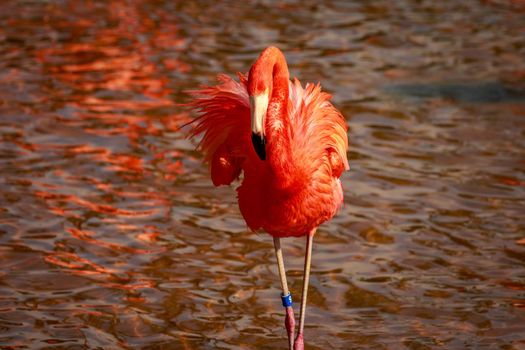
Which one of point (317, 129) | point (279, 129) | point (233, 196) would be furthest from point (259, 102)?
point (233, 196)

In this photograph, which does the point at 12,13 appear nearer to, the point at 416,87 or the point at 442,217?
the point at 416,87

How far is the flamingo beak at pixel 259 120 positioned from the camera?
4176mm

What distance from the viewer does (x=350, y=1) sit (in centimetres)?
1397

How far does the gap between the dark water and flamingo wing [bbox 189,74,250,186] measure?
1.00 m

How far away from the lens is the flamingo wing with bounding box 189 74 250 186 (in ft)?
16.4

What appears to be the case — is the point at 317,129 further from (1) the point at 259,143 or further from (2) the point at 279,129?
(1) the point at 259,143

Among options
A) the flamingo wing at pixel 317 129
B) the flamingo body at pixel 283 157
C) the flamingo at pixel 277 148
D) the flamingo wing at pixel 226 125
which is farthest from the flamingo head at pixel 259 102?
the flamingo wing at pixel 226 125

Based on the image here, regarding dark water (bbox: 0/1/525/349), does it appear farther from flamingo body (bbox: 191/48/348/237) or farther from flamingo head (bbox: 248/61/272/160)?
flamingo head (bbox: 248/61/272/160)

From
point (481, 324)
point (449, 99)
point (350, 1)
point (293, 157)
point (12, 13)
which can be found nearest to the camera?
point (293, 157)

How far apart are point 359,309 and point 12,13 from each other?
8622 millimetres

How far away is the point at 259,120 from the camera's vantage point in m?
4.18

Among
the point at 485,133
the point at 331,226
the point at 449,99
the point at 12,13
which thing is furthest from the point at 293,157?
the point at 12,13

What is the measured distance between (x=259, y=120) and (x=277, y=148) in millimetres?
379

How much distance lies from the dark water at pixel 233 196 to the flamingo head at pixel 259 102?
5.07 feet
